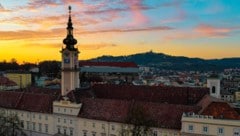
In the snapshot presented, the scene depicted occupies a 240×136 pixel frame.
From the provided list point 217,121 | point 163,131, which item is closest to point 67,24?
point 163,131

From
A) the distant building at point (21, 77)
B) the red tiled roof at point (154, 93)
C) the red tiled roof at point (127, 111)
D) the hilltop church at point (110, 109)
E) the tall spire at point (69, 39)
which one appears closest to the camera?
the hilltop church at point (110, 109)

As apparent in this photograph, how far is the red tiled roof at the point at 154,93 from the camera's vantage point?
55.9 meters

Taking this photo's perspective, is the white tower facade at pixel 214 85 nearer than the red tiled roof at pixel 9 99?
Yes

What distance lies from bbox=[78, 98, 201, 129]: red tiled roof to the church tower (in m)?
5.94

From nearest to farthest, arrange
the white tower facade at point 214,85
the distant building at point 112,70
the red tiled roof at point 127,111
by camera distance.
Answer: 1. the red tiled roof at point 127,111
2. the white tower facade at point 214,85
3. the distant building at point 112,70

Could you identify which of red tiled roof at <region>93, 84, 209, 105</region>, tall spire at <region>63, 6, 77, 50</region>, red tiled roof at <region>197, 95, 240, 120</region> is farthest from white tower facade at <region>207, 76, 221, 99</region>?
tall spire at <region>63, 6, 77, 50</region>

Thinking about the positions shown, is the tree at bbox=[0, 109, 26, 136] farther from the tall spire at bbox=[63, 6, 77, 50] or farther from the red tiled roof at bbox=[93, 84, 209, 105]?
the tall spire at bbox=[63, 6, 77, 50]

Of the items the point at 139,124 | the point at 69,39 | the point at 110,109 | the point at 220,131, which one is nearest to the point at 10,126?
the point at 110,109

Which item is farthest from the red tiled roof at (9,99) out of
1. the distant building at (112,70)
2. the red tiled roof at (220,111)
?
the distant building at (112,70)

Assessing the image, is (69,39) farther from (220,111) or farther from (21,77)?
(21,77)

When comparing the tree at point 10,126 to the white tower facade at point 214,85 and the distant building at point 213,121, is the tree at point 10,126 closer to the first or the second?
the distant building at point 213,121

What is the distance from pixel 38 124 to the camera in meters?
62.5

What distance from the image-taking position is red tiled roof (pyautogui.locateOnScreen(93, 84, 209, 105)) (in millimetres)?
55938

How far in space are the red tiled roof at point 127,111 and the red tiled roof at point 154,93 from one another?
635cm
